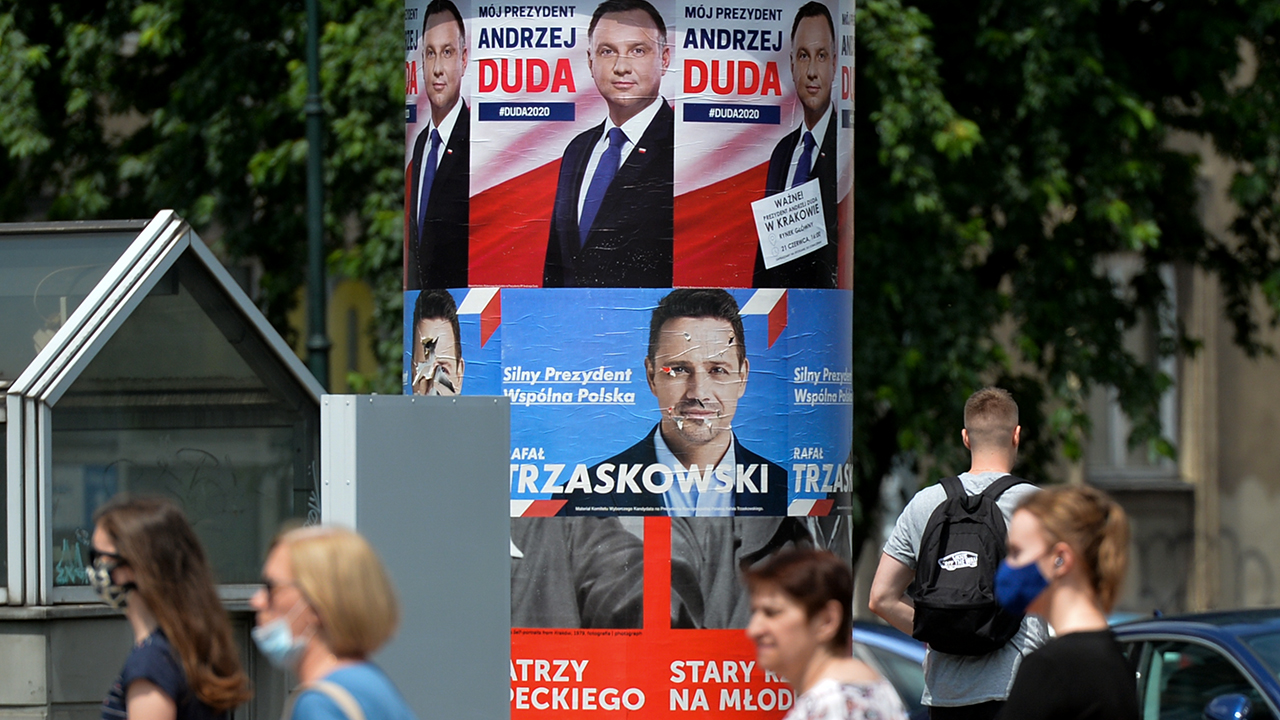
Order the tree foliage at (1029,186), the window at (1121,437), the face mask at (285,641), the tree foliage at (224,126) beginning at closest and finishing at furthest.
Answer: the face mask at (285,641), the tree foliage at (1029,186), the tree foliage at (224,126), the window at (1121,437)

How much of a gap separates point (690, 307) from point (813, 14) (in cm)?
116

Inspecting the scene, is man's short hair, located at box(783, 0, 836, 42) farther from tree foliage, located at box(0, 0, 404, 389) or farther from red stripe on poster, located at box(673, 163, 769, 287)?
tree foliage, located at box(0, 0, 404, 389)

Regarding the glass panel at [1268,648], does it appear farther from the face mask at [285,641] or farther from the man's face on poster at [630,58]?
the face mask at [285,641]

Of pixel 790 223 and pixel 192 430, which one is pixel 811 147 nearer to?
pixel 790 223

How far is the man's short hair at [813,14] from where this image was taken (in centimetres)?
614

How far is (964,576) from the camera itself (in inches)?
212

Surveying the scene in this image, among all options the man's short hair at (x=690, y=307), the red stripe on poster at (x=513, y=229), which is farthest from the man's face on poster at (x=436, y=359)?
the man's short hair at (x=690, y=307)

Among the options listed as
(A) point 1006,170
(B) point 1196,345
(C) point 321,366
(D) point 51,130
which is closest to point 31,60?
(D) point 51,130

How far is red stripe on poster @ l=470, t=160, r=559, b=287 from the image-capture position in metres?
6.05

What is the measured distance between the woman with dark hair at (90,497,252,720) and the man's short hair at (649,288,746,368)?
260cm

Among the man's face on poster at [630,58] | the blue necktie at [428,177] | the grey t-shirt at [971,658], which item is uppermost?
A: the man's face on poster at [630,58]

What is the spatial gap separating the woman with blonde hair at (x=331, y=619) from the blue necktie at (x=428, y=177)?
3.26m

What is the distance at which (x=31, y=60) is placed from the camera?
13.1 meters

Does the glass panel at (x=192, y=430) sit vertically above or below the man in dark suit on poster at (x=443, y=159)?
below
